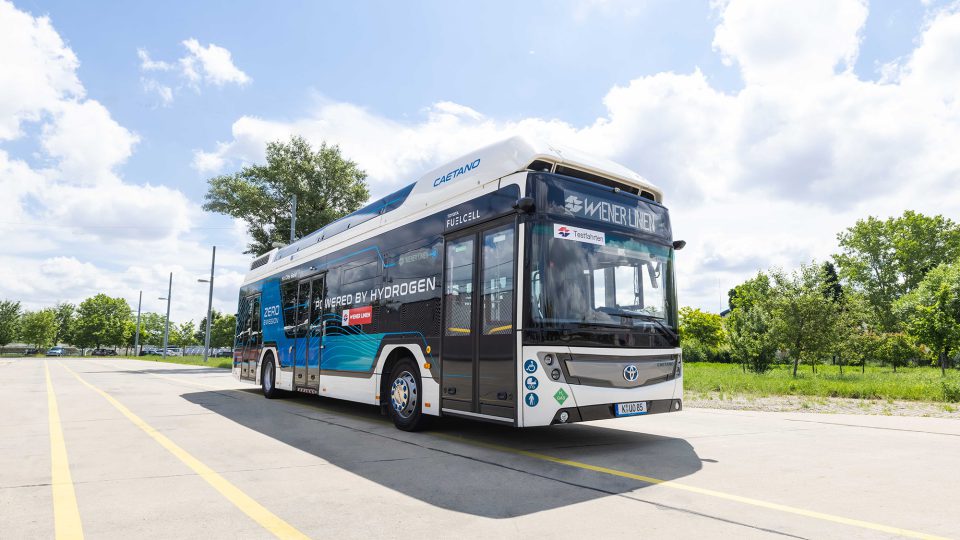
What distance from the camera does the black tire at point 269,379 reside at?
1329cm

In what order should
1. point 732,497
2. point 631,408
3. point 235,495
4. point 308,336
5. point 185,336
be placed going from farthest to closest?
point 185,336
point 308,336
point 631,408
point 235,495
point 732,497

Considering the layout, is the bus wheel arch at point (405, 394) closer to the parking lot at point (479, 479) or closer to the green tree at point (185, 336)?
the parking lot at point (479, 479)

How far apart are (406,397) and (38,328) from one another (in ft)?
321

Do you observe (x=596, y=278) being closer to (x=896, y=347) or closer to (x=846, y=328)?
(x=846, y=328)

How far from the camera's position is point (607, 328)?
6633 mm

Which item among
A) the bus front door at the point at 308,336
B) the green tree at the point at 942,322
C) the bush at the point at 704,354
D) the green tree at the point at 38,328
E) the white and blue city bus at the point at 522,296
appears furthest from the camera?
the green tree at the point at 38,328

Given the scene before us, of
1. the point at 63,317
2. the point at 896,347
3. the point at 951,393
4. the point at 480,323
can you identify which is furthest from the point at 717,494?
the point at 63,317

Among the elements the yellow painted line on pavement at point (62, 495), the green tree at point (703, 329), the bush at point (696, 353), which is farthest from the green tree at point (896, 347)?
the yellow painted line on pavement at point (62, 495)

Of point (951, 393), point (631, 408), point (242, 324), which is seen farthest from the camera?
point (242, 324)

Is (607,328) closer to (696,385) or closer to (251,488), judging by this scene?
(251,488)

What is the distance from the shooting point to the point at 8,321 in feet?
250

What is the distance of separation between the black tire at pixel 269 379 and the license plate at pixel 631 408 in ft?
29.5

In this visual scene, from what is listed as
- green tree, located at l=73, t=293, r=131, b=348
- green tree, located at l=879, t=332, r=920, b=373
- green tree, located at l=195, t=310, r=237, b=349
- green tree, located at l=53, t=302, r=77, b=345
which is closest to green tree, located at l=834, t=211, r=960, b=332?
green tree, located at l=879, t=332, r=920, b=373

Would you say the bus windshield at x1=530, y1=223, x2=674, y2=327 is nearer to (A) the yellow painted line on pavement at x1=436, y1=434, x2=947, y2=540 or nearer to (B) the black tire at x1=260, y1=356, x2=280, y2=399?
(A) the yellow painted line on pavement at x1=436, y1=434, x2=947, y2=540
